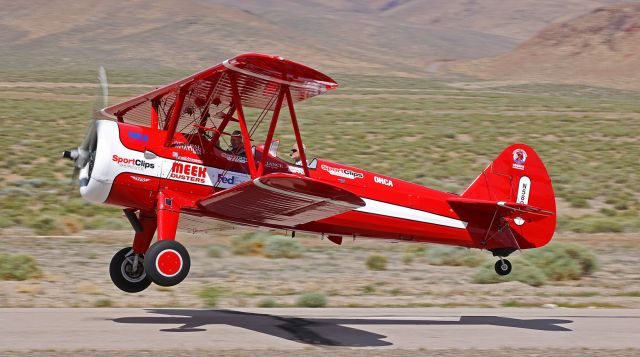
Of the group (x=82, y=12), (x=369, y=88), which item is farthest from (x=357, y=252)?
(x=82, y=12)

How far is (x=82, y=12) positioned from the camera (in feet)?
511

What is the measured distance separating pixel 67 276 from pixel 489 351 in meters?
9.77

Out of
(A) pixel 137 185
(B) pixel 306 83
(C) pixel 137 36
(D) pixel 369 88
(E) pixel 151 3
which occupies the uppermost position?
(E) pixel 151 3

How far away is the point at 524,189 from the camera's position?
1441 cm

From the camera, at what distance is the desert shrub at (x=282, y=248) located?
71.3 feet

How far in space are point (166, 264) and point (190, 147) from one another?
74.8 inches

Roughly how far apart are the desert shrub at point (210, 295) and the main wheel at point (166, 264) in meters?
3.83

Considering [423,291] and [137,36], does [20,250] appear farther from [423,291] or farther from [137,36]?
[137,36]

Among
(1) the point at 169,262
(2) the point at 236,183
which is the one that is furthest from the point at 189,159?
(1) the point at 169,262

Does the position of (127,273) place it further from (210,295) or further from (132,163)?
(210,295)

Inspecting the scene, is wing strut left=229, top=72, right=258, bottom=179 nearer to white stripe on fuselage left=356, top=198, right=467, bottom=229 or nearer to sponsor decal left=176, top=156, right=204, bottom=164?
sponsor decal left=176, top=156, right=204, bottom=164

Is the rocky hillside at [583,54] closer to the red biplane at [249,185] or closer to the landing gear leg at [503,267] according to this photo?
the red biplane at [249,185]

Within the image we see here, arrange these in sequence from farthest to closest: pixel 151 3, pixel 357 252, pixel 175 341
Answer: pixel 151 3 → pixel 357 252 → pixel 175 341

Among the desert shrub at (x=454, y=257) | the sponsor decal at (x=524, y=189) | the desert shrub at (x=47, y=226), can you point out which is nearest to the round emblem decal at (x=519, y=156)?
the sponsor decal at (x=524, y=189)
